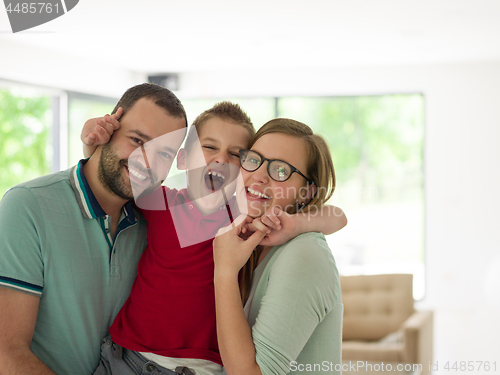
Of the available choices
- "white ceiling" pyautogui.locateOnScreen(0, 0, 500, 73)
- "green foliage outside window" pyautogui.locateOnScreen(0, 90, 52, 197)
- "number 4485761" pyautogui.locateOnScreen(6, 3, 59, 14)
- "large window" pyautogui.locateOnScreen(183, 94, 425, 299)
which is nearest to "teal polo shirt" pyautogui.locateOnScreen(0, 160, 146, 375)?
"white ceiling" pyautogui.locateOnScreen(0, 0, 500, 73)

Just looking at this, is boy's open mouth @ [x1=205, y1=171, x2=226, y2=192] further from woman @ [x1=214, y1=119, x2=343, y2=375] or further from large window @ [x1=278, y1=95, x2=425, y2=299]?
large window @ [x1=278, y1=95, x2=425, y2=299]

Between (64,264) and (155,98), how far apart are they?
24.3 inches

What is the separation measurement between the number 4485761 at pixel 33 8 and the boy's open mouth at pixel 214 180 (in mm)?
2867

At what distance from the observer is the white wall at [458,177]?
219 inches

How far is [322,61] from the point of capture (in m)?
5.62

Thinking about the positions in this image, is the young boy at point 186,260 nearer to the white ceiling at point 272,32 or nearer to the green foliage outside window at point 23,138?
the white ceiling at point 272,32

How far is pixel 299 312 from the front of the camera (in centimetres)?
107

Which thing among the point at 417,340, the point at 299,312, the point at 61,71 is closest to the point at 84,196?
the point at 299,312

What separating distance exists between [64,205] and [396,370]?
8.52ft

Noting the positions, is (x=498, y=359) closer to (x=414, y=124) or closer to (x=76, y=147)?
(x=414, y=124)

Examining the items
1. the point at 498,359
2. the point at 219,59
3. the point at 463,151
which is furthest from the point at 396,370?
the point at 219,59

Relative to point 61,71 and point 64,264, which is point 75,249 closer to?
point 64,264

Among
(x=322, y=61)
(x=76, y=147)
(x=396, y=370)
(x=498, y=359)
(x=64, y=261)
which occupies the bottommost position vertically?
(x=498, y=359)

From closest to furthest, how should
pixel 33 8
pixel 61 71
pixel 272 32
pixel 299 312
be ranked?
1. pixel 299 312
2. pixel 33 8
3. pixel 272 32
4. pixel 61 71
